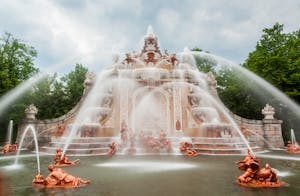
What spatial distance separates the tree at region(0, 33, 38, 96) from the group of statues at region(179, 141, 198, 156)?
20977 millimetres

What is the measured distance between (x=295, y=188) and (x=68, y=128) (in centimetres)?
1802

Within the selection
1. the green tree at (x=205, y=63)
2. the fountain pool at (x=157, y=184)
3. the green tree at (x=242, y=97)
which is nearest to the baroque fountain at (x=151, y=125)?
the fountain pool at (x=157, y=184)

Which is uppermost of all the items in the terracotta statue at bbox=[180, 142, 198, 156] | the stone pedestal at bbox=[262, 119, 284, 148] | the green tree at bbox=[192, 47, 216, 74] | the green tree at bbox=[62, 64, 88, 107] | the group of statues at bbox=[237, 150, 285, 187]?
the green tree at bbox=[192, 47, 216, 74]

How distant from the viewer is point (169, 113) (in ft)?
78.2

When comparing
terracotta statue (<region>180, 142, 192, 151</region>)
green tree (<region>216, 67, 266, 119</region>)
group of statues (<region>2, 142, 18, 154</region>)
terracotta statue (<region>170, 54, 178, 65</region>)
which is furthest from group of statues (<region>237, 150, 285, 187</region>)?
green tree (<region>216, 67, 266, 119</region>)

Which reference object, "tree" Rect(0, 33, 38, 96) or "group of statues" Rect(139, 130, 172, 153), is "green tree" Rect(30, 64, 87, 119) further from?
"group of statues" Rect(139, 130, 172, 153)

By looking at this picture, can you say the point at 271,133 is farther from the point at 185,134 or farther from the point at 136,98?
the point at 136,98

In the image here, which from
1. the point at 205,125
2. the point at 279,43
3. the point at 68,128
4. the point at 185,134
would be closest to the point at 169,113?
the point at 185,134

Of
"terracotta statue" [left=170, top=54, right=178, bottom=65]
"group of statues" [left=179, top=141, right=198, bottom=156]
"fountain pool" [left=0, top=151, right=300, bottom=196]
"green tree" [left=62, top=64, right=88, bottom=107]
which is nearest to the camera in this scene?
"fountain pool" [left=0, top=151, right=300, bottom=196]

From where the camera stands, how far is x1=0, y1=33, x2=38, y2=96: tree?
1070 inches

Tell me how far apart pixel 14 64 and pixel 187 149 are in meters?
25.0

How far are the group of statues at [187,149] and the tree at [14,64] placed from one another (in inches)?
826

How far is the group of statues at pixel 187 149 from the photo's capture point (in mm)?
15945

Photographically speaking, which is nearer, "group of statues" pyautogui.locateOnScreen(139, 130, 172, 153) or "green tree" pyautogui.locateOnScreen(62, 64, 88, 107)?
"group of statues" pyautogui.locateOnScreen(139, 130, 172, 153)
